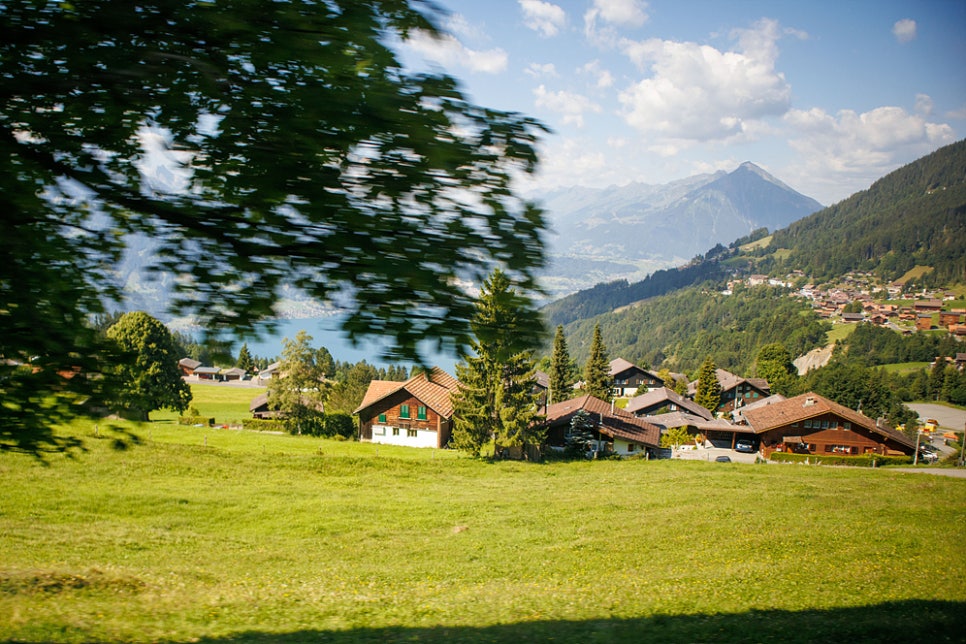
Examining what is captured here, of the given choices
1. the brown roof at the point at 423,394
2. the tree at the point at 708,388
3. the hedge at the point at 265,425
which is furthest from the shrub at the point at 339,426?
the tree at the point at 708,388

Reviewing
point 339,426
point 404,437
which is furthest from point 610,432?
point 339,426

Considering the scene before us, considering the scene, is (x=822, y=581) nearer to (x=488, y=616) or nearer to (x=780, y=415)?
(x=488, y=616)

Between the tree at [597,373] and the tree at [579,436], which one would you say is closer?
the tree at [579,436]

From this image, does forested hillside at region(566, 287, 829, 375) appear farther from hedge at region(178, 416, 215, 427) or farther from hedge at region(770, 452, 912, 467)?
hedge at region(178, 416, 215, 427)

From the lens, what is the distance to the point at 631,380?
104 m

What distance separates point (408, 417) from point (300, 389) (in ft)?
30.9

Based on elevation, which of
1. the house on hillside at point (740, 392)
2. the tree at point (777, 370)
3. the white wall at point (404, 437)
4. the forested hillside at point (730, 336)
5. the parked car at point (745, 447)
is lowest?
the parked car at point (745, 447)

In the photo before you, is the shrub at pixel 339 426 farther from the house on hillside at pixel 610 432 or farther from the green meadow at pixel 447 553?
the green meadow at pixel 447 553

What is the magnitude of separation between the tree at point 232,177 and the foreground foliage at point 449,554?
139cm

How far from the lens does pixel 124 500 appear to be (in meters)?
18.0

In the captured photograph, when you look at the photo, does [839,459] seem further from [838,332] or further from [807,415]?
[838,332]

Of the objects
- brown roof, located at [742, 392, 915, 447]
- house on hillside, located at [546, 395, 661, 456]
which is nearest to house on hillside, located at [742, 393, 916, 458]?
brown roof, located at [742, 392, 915, 447]

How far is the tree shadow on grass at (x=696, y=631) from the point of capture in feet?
22.8

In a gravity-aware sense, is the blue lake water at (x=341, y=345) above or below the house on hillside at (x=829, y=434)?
above
